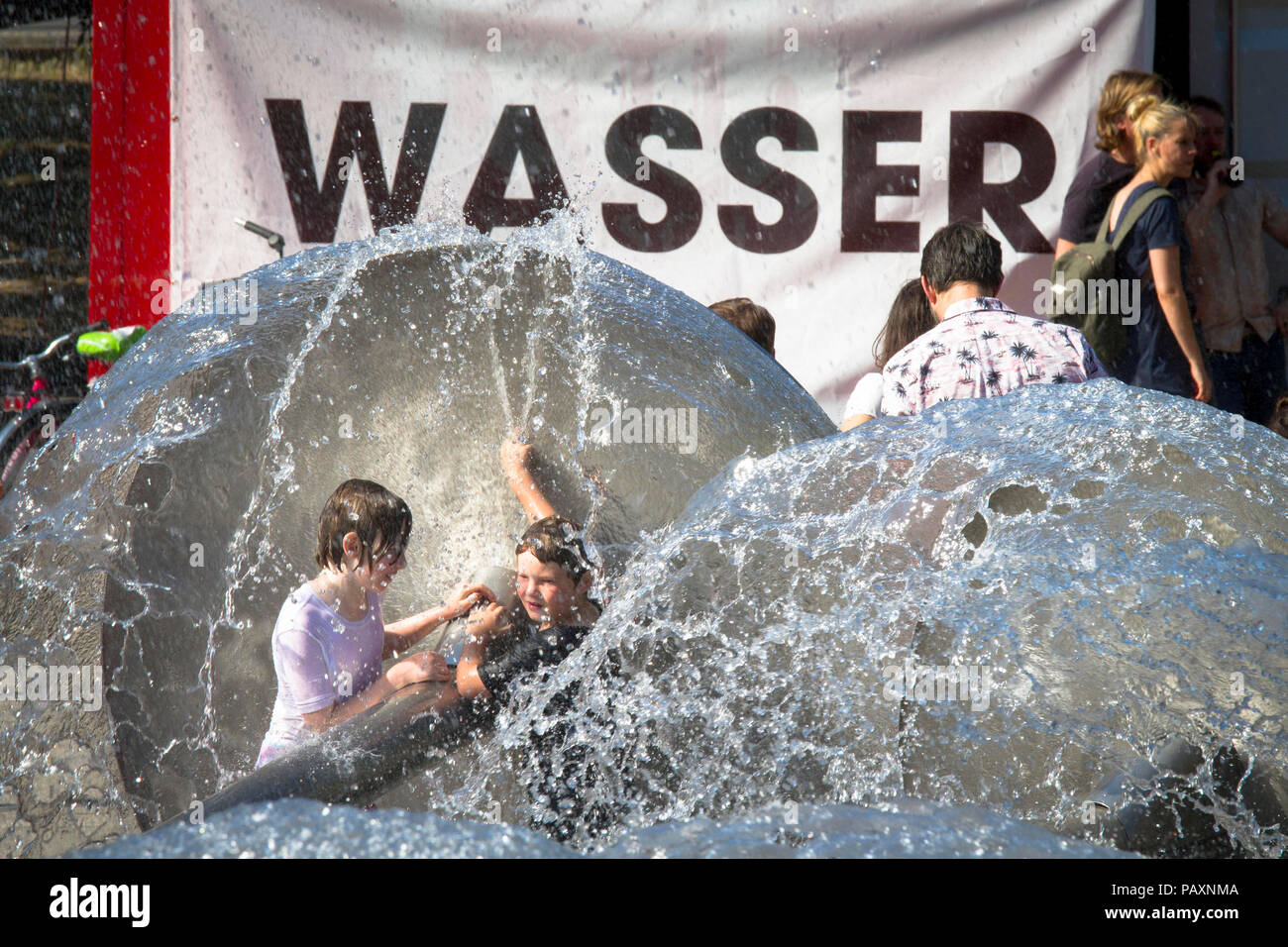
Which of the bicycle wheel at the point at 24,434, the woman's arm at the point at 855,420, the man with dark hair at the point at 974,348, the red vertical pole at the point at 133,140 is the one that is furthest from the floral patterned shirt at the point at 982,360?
the bicycle wheel at the point at 24,434

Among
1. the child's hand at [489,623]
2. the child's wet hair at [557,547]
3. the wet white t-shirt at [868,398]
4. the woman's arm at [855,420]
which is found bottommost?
the child's hand at [489,623]

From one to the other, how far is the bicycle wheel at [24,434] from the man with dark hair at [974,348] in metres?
3.42

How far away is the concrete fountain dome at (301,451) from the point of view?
8.77ft

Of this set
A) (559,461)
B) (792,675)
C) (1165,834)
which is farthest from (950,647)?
(559,461)

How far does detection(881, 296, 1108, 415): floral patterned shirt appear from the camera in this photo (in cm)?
255

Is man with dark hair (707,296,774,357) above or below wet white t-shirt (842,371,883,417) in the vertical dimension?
above

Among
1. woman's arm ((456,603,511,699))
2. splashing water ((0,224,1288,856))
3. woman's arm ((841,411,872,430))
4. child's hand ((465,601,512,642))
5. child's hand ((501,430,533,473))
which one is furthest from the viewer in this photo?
child's hand ((501,430,533,473))

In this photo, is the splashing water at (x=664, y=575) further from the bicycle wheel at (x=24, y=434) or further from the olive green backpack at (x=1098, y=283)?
the bicycle wheel at (x=24, y=434)

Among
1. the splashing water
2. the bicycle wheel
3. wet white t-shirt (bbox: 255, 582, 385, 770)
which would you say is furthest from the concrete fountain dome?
the bicycle wheel

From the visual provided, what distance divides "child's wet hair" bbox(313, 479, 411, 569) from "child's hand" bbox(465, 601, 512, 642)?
0.23 meters

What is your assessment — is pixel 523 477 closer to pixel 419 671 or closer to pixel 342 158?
pixel 419 671

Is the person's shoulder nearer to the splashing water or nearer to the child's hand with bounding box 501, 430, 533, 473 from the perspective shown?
the splashing water

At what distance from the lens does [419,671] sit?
248 cm
